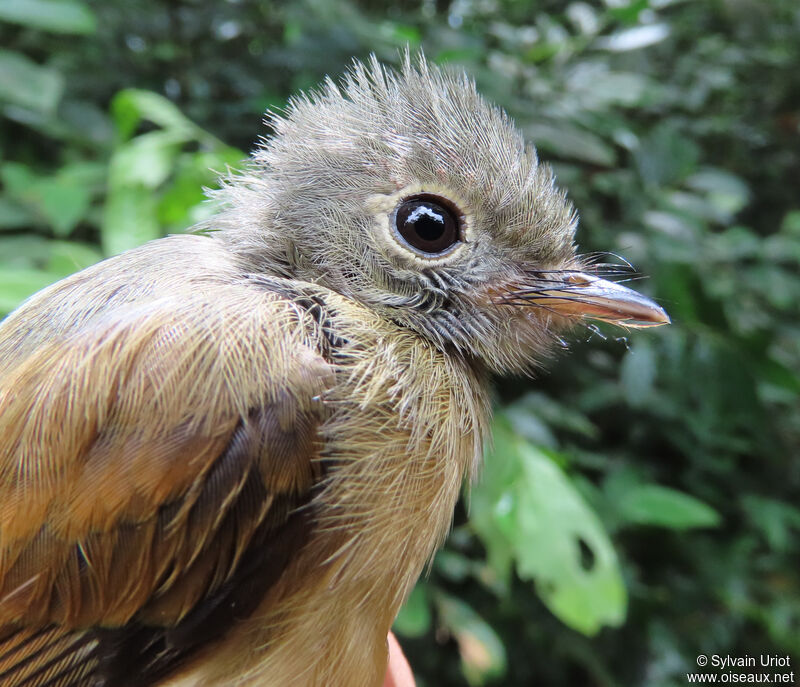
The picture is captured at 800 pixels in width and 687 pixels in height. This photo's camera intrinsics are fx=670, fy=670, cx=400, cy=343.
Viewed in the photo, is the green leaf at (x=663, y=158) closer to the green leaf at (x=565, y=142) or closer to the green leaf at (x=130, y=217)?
the green leaf at (x=565, y=142)

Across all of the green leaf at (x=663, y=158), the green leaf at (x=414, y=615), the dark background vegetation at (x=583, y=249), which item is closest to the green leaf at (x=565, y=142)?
the dark background vegetation at (x=583, y=249)

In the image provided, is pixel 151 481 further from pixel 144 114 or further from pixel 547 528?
pixel 144 114

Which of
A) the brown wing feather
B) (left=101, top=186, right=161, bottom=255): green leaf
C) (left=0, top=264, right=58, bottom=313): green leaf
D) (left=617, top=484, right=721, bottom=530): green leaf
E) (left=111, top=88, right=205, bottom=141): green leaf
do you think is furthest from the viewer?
(left=617, top=484, right=721, bottom=530): green leaf

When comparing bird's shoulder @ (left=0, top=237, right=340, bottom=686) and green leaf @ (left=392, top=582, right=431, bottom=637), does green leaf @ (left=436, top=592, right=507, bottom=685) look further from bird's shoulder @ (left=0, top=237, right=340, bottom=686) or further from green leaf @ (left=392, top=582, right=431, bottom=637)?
bird's shoulder @ (left=0, top=237, right=340, bottom=686)

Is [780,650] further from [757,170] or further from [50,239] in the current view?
[50,239]

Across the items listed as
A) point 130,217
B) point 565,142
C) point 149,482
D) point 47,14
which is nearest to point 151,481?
point 149,482

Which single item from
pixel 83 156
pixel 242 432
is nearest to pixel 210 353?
pixel 242 432

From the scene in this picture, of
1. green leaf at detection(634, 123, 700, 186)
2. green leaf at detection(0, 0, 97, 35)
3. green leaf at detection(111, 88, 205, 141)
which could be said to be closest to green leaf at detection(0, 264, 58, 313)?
green leaf at detection(111, 88, 205, 141)
